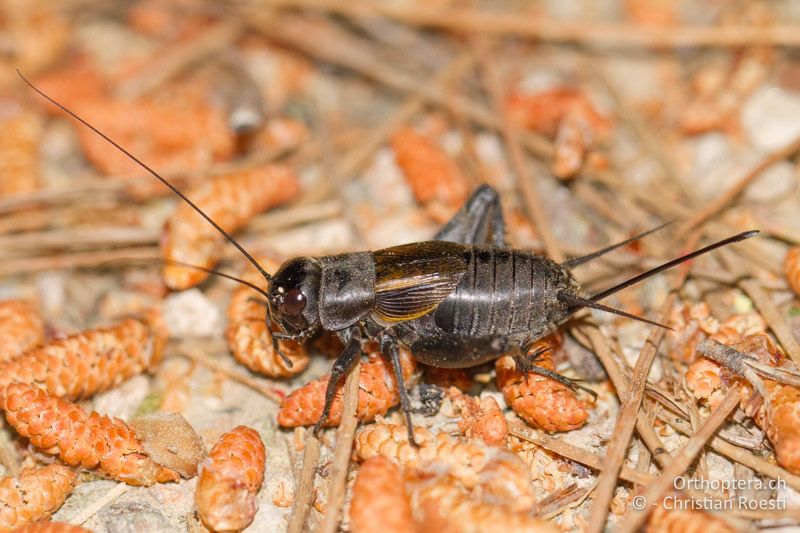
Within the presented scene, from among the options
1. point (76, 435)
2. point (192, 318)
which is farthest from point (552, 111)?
point (76, 435)

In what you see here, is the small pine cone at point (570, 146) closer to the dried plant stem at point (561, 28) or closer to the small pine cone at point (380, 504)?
the dried plant stem at point (561, 28)

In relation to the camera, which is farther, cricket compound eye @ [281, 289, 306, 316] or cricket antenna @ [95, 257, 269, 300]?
cricket antenna @ [95, 257, 269, 300]

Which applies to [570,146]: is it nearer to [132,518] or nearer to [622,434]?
[622,434]

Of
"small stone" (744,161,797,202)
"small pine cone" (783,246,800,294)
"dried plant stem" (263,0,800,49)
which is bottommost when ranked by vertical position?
"small pine cone" (783,246,800,294)

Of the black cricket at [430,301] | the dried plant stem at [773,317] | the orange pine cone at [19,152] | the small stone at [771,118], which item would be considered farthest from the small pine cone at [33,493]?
the small stone at [771,118]

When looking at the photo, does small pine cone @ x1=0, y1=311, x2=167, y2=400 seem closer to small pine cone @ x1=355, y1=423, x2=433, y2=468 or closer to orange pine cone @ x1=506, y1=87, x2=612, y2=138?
small pine cone @ x1=355, y1=423, x2=433, y2=468

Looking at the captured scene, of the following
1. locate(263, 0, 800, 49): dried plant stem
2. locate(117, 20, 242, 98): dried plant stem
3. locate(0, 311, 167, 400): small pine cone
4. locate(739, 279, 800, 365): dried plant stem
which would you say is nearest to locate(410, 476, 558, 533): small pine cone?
locate(739, 279, 800, 365): dried plant stem
